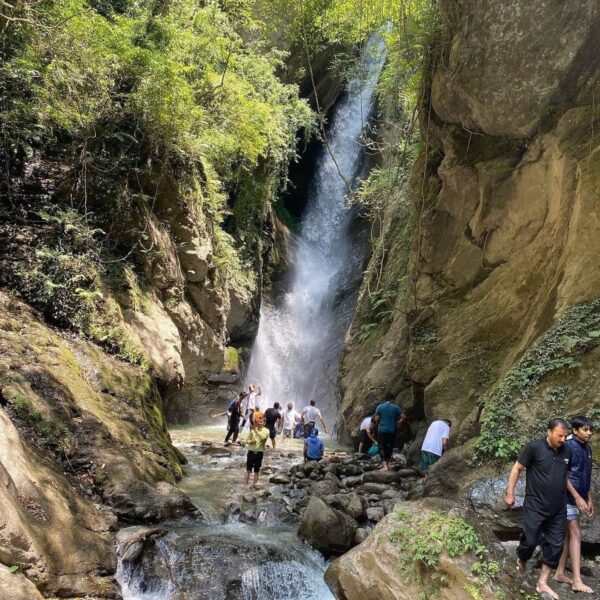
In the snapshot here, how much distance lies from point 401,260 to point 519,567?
13329 mm

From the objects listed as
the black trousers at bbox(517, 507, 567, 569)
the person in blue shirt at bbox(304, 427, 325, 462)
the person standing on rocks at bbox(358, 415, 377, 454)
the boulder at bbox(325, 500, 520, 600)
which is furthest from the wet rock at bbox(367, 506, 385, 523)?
the person standing on rocks at bbox(358, 415, 377, 454)

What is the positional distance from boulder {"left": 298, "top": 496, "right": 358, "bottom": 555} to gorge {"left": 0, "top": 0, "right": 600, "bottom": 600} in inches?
1.5

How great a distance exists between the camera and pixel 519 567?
15.1 ft

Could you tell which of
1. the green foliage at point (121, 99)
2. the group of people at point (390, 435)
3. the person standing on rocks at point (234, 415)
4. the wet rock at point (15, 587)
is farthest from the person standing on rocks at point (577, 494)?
the person standing on rocks at point (234, 415)

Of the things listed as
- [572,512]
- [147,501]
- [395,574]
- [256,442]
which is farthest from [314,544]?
[572,512]

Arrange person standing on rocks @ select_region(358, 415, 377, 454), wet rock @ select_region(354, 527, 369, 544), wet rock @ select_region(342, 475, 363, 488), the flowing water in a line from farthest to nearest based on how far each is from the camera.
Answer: person standing on rocks @ select_region(358, 415, 377, 454) < wet rock @ select_region(342, 475, 363, 488) < wet rock @ select_region(354, 527, 369, 544) < the flowing water

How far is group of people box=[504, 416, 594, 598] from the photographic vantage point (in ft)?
14.6

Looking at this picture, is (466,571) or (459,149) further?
(459,149)

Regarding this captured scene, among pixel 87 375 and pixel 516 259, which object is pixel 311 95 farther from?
pixel 87 375

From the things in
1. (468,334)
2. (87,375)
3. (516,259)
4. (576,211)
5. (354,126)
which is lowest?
(87,375)

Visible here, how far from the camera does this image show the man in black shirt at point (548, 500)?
4.45 metres

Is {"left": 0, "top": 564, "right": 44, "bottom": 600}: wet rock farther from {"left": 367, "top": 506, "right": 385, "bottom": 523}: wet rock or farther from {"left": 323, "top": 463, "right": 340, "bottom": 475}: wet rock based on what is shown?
{"left": 323, "top": 463, "right": 340, "bottom": 475}: wet rock

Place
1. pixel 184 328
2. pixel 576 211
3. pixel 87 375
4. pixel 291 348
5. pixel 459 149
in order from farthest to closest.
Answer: pixel 291 348, pixel 184 328, pixel 459 149, pixel 87 375, pixel 576 211

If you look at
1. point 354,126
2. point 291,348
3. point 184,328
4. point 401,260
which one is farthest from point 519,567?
point 354,126
